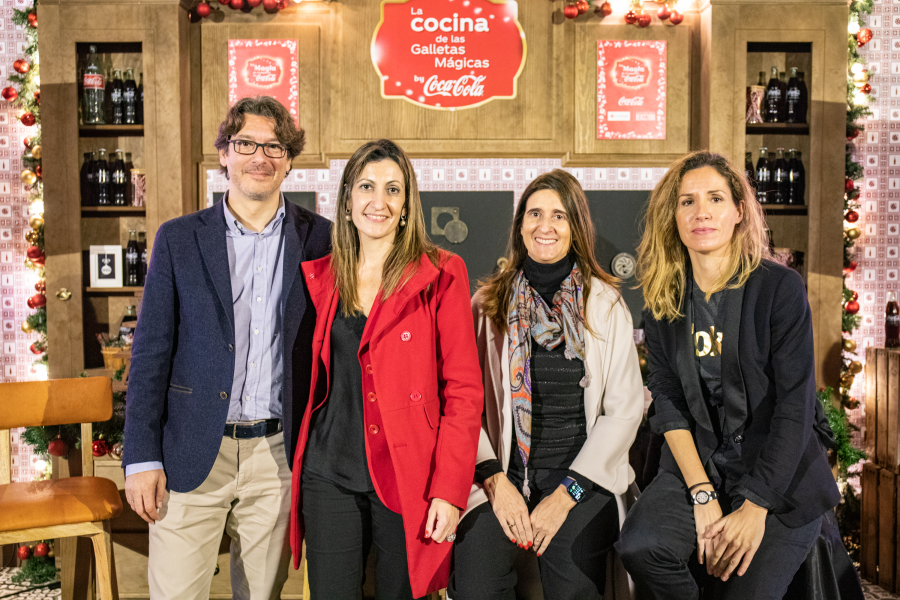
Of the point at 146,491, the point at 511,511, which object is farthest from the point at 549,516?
the point at 146,491

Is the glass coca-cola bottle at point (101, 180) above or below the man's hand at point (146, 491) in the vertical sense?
above

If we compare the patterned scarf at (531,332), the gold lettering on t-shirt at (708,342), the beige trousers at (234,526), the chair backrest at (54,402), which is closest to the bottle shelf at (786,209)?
the gold lettering on t-shirt at (708,342)

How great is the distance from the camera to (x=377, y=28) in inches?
144

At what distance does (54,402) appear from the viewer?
2592 mm

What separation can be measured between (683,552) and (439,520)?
78 cm

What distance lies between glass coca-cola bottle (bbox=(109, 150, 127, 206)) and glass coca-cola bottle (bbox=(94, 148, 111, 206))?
28 millimetres

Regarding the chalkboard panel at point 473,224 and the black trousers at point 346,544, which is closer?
the black trousers at point 346,544

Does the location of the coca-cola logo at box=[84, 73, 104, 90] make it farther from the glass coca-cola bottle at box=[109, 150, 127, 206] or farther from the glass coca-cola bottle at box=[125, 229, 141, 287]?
the glass coca-cola bottle at box=[125, 229, 141, 287]

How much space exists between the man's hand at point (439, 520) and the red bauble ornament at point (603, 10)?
3102 mm

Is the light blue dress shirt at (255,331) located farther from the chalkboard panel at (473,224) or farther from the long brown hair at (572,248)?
the chalkboard panel at (473,224)

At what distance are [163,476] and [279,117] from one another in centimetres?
110

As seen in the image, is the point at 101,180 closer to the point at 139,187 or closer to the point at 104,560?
the point at 139,187

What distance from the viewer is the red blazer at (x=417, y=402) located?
1.63 m

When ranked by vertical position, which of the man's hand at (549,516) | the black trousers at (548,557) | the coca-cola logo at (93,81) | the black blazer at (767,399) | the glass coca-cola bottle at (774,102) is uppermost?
the coca-cola logo at (93,81)
